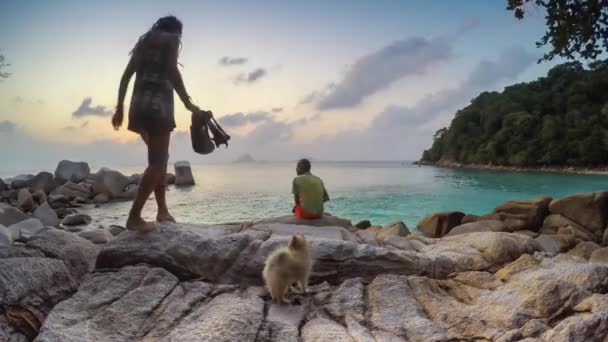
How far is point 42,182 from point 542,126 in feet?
244

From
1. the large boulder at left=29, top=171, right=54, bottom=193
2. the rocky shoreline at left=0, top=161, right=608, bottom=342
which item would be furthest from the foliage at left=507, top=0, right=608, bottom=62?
the large boulder at left=29, top=171, right=54, bottom=193

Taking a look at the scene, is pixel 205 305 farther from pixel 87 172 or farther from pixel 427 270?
pixel 87 172

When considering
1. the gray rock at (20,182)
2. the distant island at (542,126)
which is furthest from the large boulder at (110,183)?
the distant island at (542,126)

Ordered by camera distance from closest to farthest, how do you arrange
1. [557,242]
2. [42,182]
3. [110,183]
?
[557,242], [110,183], [42,182]

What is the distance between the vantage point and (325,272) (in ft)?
18.3

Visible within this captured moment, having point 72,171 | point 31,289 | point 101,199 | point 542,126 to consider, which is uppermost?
point 542,126

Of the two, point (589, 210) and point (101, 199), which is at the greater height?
point (101, 199)

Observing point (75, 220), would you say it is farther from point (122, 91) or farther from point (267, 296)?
point (267, 296)

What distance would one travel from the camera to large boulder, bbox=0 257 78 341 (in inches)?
155

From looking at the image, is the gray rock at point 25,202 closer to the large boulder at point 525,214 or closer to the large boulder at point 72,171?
the large boulder at point 72,171

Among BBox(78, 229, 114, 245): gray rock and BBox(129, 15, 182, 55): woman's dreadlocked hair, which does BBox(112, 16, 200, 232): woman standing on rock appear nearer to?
BBox(129, 15, 182, 55): woman's dreadlocked hair

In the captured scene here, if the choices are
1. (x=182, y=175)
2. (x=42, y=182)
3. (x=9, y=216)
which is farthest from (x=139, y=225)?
(x=182, y=175)

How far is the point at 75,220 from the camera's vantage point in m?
19.4

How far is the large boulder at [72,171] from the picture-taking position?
31.6m
